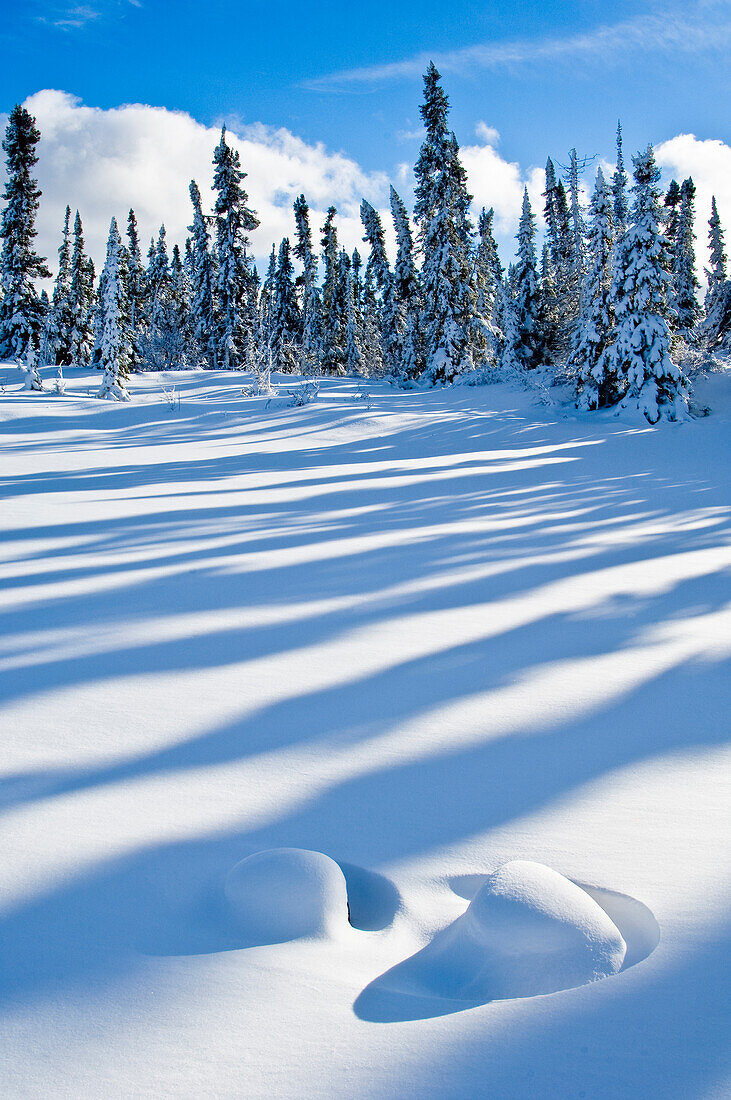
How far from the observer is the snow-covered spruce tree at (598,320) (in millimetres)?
15258

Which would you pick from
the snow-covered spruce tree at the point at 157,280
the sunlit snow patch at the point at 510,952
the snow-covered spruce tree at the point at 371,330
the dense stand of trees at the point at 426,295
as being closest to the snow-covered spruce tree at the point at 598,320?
the dense stand of trees at the point at 426,295

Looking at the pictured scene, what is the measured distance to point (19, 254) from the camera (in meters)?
27.3

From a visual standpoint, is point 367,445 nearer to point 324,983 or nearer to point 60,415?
point 60,415

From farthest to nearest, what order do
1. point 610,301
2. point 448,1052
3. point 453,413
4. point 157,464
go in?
point 610,301 → point 453,413 → point 157,464 → point 448,1052

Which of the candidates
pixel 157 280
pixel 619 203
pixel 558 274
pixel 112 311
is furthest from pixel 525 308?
pixel 157 280

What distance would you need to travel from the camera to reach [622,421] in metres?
13.8

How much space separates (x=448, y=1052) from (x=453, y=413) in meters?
12.3

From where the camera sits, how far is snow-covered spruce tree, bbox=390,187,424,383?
33125 millimetres

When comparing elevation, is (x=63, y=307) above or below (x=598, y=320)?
above

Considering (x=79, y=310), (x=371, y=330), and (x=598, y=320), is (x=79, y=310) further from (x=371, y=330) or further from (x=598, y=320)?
(x=598, y=320)

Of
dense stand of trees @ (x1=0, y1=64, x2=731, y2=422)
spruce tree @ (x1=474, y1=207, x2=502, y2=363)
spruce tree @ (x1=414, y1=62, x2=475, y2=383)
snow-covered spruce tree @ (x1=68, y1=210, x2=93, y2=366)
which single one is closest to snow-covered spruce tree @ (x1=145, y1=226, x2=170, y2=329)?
dense stand of trees @ (x1=0, y1=64, x2=731, y2=422)

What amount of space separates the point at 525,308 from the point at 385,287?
1180 cm

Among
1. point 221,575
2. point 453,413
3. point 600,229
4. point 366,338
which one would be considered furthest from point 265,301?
point 221,575

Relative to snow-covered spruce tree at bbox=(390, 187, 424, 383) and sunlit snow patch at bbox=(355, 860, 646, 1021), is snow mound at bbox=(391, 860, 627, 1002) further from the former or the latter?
snow-covered spruce tree at bbox=(390, 187, 424, 383)
